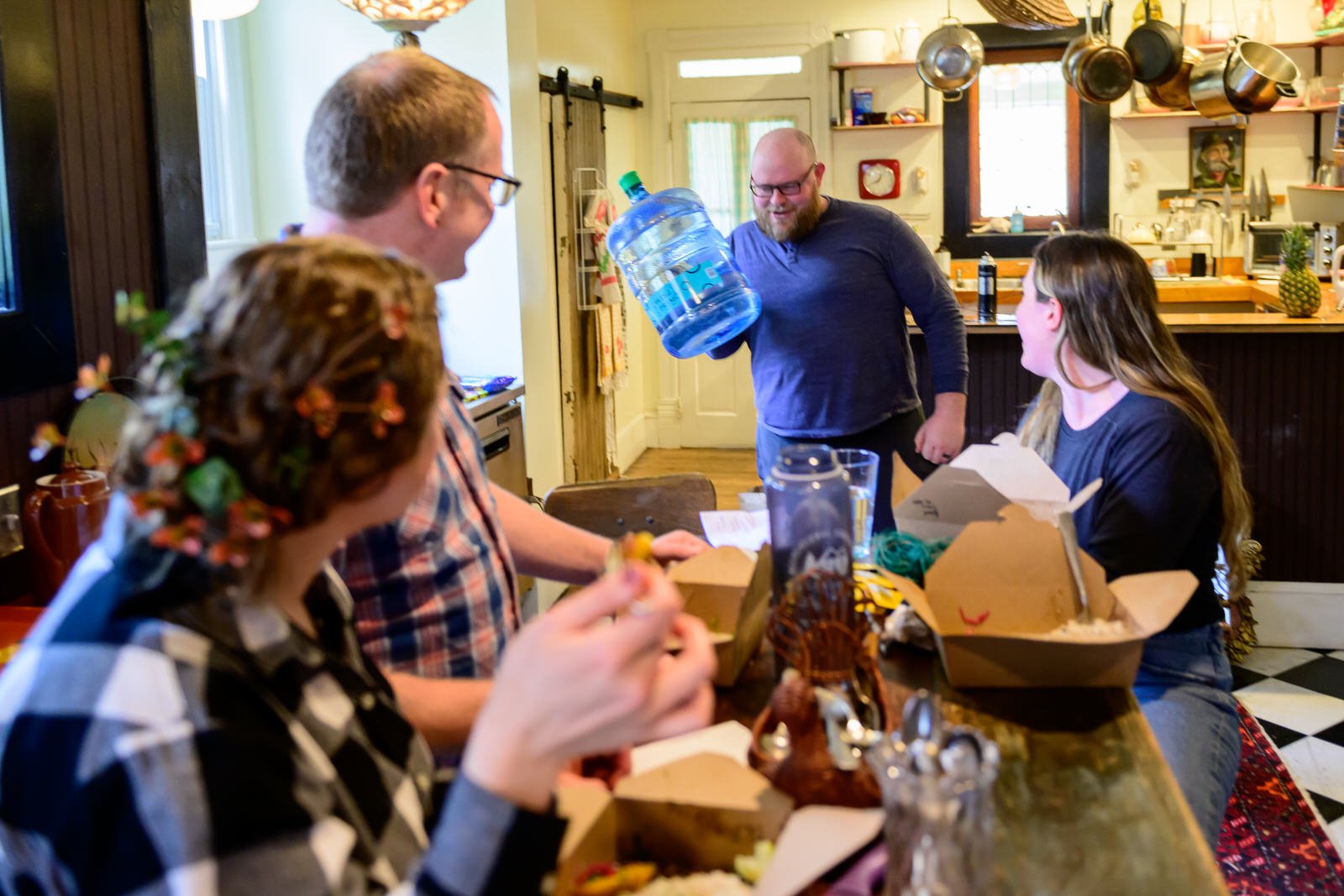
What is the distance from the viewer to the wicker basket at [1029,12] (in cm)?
374

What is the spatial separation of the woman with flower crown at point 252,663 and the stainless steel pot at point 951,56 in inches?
215

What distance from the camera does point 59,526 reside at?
77.8 inches

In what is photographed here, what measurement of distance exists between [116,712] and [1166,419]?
170cm

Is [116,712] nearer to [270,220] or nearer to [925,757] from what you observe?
[925,757]

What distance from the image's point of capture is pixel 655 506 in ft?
7.27

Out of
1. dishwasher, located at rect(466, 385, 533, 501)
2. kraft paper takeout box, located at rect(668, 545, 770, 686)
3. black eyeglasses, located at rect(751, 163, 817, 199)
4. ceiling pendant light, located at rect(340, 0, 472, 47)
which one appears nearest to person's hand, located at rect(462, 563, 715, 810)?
kraft paper takeout box, located at rect(668, 545, 770, 686)

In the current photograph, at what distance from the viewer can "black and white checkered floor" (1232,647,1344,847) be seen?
3.00m

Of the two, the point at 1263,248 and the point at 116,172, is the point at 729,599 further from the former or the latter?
the point at 1263,248

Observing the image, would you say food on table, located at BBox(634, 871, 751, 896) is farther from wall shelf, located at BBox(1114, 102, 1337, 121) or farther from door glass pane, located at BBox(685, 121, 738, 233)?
wall shelf, located at BBox(1114, 102, 1337, 121)

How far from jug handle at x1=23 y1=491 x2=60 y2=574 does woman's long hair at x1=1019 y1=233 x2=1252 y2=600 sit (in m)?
1.73

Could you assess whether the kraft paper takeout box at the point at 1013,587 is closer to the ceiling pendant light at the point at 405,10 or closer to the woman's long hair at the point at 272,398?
the woman's long hair at the point at 272,398

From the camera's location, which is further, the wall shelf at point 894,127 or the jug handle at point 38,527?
the wall shelf at point 894,127

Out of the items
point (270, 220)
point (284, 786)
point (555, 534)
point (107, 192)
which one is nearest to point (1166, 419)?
point (555, 534)

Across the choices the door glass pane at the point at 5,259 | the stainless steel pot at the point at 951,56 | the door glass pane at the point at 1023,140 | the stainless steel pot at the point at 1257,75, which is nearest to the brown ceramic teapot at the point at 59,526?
the door glass pane at the point at 5,259
